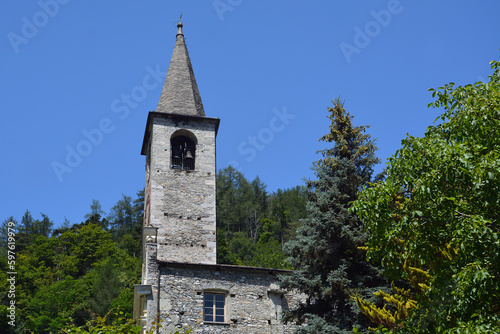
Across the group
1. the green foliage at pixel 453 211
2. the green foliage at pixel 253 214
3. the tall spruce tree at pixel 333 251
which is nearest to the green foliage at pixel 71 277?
the green foliage at pixel 253 214

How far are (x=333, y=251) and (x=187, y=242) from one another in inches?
292

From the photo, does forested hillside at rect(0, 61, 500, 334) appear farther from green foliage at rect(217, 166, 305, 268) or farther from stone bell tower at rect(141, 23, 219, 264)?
green foliage at rect(217, 166, 305, 268)

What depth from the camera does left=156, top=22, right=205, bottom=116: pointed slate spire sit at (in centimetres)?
2552

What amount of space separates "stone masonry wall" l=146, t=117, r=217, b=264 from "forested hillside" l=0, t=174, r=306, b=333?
5.95 metres

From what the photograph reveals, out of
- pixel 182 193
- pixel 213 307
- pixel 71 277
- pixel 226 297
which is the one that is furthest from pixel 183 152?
pixel 71 277

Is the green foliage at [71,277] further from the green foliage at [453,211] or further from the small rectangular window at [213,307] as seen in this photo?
the green foliage at [453,211]

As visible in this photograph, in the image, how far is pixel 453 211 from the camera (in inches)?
344

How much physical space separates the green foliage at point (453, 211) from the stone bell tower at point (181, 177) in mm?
12404

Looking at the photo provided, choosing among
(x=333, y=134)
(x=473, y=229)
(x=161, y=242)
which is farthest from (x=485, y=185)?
(x=161, y=242)

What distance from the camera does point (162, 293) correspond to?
725 inches

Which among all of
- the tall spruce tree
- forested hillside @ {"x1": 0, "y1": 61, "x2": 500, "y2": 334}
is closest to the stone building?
forested hillside @ {"x1": 0, "y1": 61, "x2": 500, "y2": 334}

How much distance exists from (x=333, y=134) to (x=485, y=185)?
1041 centimetres

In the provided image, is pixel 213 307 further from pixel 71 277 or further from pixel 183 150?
pixel 71 277

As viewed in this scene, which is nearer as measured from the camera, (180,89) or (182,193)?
(182,193)
